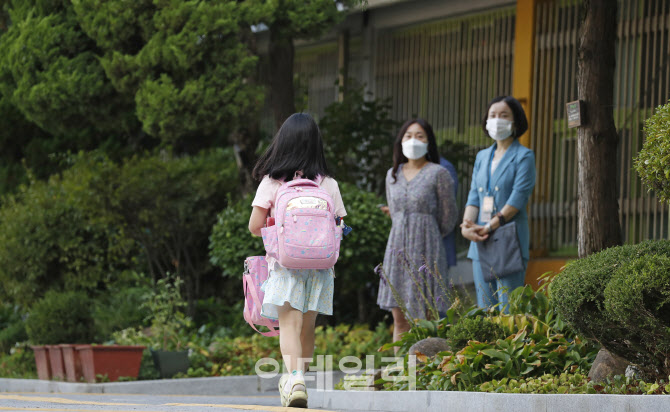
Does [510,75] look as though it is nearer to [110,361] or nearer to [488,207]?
[488,207]

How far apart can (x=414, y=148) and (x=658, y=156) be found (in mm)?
3409

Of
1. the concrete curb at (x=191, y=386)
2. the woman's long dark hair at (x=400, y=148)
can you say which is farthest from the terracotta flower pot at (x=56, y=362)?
the woman's long dark hair at (x=400, y=148)

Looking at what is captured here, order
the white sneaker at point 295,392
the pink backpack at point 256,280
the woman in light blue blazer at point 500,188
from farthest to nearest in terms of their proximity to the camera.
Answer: the woman in light blue blazer at point 500,188, the pink backpack at point 256,280, the white sneaker at point 295,392

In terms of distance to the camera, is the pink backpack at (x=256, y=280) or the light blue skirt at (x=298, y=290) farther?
the pink backpack at (x=256, y=280)

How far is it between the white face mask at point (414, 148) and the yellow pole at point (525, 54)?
3.00 meters

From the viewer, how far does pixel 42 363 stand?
10.6m

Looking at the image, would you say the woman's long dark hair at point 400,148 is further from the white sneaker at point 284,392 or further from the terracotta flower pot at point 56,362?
the terracotta flower pot at point 56,362

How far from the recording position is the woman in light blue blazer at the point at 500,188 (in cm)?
850

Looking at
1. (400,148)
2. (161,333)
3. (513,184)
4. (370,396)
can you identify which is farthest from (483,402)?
(161,333)

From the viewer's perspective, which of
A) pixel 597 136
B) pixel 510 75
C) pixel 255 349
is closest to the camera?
pixel 597 136

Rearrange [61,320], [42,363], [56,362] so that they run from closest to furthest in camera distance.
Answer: [56,362], [42,363], [61,320]

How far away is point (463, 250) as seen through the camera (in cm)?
1251

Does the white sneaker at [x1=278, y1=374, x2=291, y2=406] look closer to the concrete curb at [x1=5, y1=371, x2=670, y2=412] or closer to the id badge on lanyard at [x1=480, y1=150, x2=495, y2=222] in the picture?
the concrete curb at [x1=5, y1=371, x2=670, y2=412]

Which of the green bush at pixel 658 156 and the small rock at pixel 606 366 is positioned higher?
the green bush at pixel 658 156
